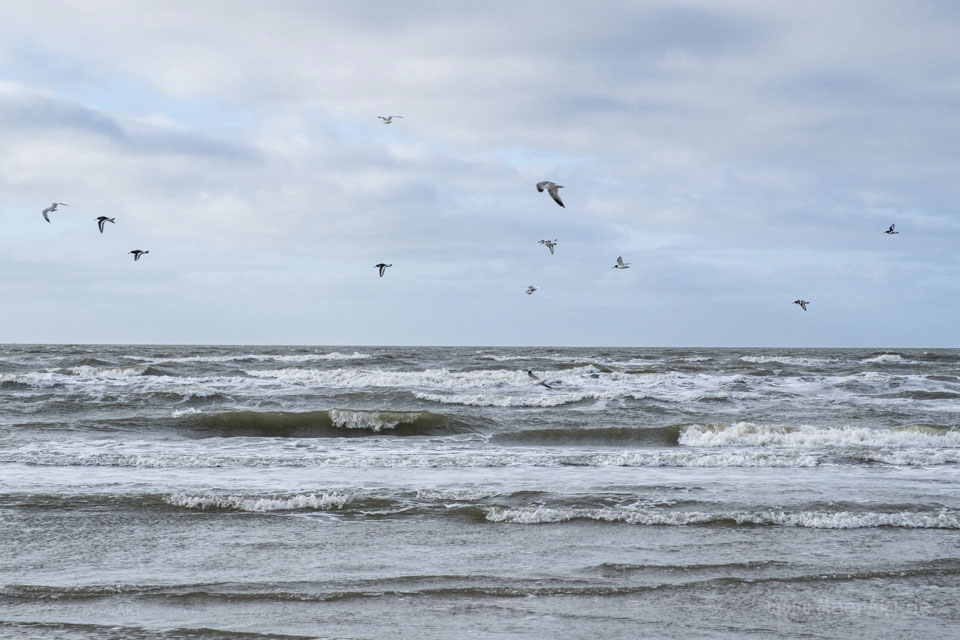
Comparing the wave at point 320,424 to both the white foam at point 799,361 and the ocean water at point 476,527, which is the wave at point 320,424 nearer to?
the ocean water at point 476,527

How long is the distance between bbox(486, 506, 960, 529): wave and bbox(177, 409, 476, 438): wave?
9810 mm

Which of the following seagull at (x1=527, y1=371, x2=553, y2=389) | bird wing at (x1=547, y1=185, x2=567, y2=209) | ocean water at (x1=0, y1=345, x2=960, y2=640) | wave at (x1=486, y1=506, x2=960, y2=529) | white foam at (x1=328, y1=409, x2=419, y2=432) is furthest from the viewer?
seagull at (x1=527, y1=371, x2=553, y2=389)

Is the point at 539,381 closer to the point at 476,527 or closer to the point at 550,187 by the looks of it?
the point at 550,187

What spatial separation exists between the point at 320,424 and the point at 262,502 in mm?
10858

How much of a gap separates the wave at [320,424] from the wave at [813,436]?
5.18 metres

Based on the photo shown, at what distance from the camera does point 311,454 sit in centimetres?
1524

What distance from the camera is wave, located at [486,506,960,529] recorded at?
9539 millimetres

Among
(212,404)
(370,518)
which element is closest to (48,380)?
(212,404)

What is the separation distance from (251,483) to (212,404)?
1307cm

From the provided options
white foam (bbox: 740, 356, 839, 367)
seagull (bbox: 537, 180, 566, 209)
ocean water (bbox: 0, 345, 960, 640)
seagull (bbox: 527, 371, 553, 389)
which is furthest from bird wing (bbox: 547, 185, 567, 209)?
white foam (bbox: 740, 356, 839, 367)

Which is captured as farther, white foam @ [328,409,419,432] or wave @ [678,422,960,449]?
white foam @ [328,409,419,432]

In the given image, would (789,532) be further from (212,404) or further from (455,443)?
(212,404)

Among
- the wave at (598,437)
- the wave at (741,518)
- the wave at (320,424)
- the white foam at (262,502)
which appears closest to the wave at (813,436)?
the wave at (598,437)

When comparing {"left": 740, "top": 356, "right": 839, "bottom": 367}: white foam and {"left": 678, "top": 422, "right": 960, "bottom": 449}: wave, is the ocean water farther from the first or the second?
{"left": 740, "top": 356, "right": 839, "bottom": 367}: white foam
